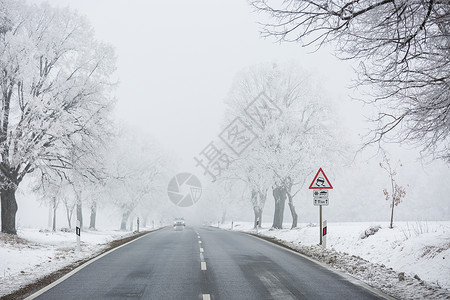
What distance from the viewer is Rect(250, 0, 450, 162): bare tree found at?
588cm

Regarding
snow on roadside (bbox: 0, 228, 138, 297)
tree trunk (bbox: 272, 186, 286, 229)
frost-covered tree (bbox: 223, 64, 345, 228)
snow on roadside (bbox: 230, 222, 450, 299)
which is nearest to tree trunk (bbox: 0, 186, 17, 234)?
snow on roadside (bbox: 0, 228, 138, 297)

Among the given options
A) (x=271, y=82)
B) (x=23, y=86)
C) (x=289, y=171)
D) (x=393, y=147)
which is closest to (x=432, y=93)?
(x=23, y=86)

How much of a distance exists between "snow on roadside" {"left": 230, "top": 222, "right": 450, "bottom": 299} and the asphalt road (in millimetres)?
826

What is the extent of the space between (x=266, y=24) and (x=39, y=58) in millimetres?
12615

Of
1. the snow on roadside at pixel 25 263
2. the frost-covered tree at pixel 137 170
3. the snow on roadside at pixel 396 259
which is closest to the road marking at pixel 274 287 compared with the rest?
the snow on roadside at pixel 396 259

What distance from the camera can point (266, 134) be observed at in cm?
2548

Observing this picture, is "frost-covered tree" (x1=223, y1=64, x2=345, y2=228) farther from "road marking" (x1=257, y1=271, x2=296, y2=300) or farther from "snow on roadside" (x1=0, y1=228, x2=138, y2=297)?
"road marking" (x1=257, y1=271, x2=296, y2=300)

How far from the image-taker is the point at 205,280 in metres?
7.79

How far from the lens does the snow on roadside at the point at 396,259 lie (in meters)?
7.36

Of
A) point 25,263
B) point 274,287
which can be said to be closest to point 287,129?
point 25,263

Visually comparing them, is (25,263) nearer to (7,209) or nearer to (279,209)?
(7,209)

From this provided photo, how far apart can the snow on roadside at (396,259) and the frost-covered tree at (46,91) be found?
422 inches

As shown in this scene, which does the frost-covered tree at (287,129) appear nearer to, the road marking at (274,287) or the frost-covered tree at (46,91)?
the frost-covered tree at (46,91)

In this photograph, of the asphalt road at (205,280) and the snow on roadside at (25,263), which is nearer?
the asphalt road at (205,280)
